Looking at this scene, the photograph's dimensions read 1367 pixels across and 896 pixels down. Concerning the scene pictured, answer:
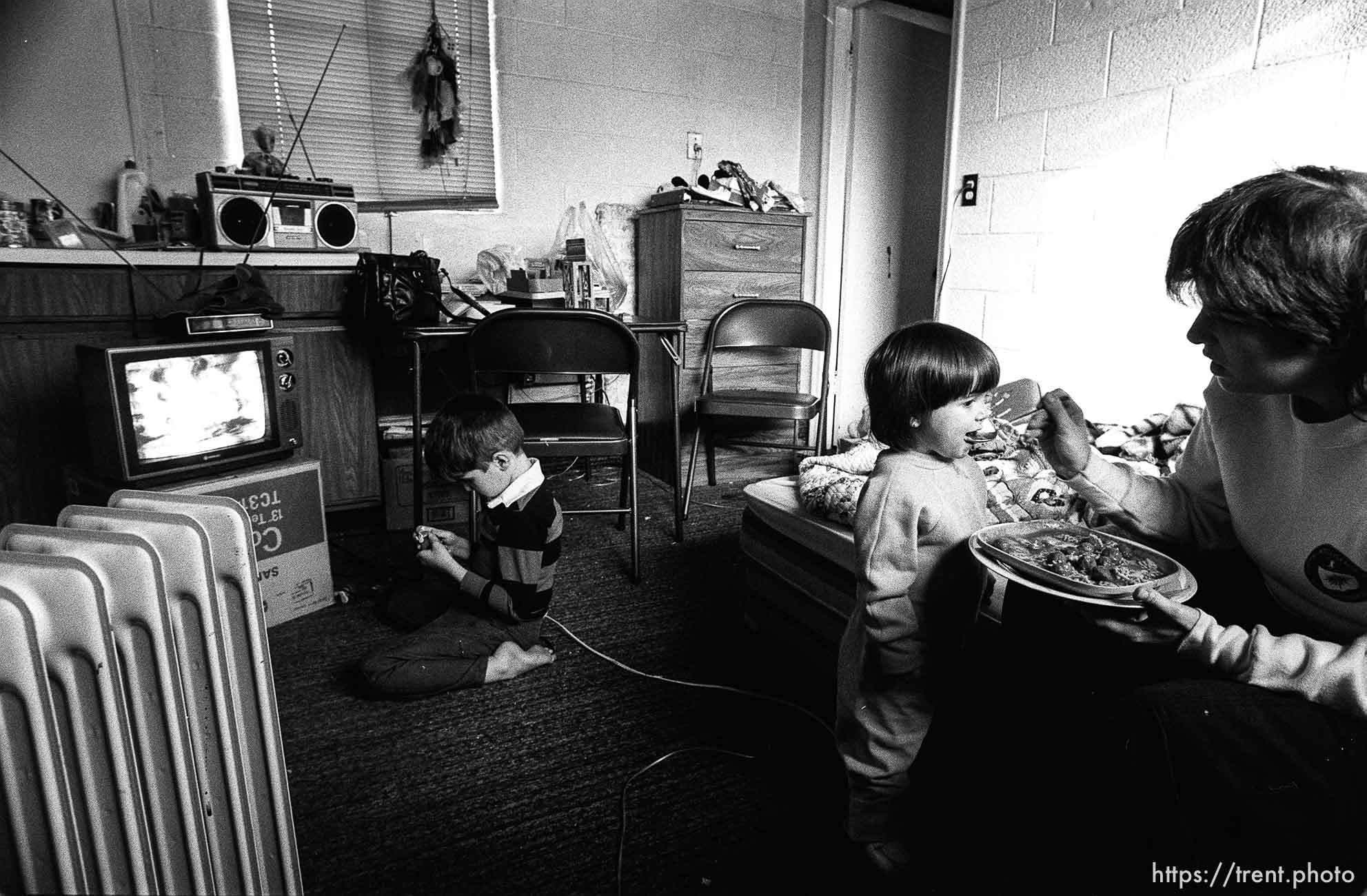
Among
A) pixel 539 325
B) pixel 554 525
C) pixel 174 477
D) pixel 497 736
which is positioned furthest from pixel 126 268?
pixel 497 736

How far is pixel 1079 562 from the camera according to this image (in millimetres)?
971

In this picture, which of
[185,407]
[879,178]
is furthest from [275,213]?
[879,178]

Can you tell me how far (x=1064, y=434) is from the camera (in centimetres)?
115

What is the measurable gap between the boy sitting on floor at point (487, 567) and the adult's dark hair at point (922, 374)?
0.85 meters

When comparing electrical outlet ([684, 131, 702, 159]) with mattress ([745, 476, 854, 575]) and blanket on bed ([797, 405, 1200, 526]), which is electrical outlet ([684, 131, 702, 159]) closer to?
blanket on bed ([797, 405, 1200, 526])

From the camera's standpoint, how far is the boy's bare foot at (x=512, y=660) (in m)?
1.76

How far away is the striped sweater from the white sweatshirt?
3.54 feet

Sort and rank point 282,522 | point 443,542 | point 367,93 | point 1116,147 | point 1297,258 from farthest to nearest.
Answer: point 367,93
point 1116,147
point 282,522
point 443,542
point 1297,258

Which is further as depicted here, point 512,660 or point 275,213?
point 275,213

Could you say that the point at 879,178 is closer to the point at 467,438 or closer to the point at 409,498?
the point at 409,498

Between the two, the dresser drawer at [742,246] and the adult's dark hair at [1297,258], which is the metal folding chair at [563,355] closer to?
the dresser drawer at [742,246]

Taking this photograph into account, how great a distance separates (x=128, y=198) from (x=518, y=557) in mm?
2008

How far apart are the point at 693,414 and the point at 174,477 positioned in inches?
77.4

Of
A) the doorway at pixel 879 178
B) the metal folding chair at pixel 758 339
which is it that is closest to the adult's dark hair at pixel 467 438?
the metal folding chair at pixel 758 339
